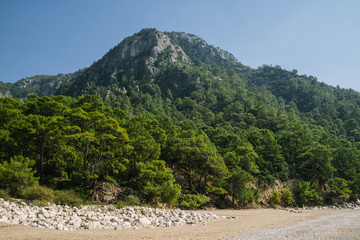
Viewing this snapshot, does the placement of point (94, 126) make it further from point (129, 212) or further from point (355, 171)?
point (355, 171)

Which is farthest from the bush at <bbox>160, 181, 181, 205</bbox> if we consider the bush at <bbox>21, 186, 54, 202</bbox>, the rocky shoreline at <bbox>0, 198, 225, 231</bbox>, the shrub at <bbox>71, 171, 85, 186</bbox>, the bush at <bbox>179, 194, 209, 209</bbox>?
the bush at <bbox>21, 186, 54, 202</bbox>

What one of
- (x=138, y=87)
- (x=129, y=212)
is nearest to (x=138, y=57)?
(x=138, y=87)

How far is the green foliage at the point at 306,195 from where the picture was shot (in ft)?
143

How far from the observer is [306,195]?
1721 inches

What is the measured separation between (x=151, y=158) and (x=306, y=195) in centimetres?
3443

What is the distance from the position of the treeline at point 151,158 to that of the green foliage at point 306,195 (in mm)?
193

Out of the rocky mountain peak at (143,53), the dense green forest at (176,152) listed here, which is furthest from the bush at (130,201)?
the rocky mountain peak at (143,53)

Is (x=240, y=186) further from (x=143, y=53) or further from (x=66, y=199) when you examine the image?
(x=143, y=53)

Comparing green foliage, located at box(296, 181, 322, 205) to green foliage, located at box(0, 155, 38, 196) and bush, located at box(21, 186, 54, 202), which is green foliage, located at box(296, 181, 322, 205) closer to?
bush, located at box(21, 186, 54, 202)

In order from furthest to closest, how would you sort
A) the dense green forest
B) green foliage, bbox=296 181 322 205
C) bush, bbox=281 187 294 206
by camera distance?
green foliage, bbox=296 181 322 205
bush, bbox=281 187 294 206
the dense green forest

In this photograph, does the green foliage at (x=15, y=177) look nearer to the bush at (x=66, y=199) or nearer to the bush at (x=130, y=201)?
the bush at (x=66, y=199)

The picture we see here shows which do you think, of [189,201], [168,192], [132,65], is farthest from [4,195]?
[132,65]

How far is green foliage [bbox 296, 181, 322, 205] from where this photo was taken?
43.7 meters

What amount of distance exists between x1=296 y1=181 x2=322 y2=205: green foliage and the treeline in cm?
19
